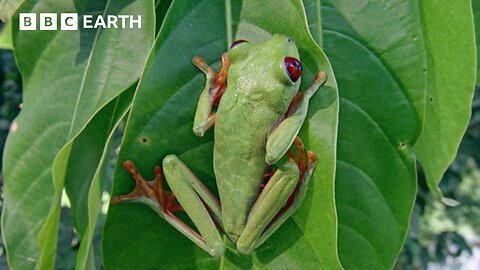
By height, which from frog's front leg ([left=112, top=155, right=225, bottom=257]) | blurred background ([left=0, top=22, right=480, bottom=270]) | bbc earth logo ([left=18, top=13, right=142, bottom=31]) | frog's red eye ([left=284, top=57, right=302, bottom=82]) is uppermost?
frog's red eye ([left=284, top=57, right=302, bottom=82])

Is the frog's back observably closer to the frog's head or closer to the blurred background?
the frog's head

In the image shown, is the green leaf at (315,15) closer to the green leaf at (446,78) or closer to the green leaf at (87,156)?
the green leaf at (446,78)

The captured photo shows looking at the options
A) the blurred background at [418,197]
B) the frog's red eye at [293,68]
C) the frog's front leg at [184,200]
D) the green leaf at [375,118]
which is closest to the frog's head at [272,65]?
the frog's red eye at [293,68]

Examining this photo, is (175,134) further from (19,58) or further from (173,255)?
(19,58)

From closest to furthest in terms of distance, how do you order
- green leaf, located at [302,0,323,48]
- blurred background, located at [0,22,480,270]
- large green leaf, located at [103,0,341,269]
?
large green leaf, located at [103,0,341,269]
green leaf, located at [302,0,323,48]
blurred background, located at [0,22,480,270]

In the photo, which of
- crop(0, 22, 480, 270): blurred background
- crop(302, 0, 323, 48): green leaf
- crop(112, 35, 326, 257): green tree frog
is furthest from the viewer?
crop(0, 22, 480, 270): blurred background

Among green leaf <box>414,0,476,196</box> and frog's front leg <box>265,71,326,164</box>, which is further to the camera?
green leaf <box>414,0,476,196</box>

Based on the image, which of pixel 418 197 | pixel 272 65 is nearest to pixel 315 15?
pixel 272 65

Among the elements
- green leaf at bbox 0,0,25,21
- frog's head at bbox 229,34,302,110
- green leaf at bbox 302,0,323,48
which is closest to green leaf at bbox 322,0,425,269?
green leaf at bbox 302,0,323,48
